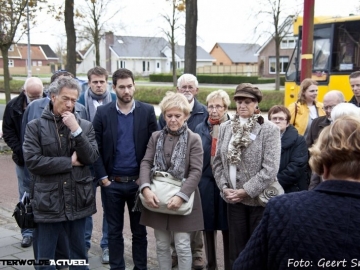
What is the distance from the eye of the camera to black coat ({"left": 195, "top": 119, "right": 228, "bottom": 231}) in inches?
172

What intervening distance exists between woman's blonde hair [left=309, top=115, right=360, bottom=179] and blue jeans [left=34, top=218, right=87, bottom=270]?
254cm

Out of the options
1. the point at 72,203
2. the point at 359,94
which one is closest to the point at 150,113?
the point at 72,203

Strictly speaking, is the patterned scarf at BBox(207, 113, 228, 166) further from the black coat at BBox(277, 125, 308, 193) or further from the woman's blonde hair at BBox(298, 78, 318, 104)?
the woman's blonde hair at BBox(298, 78, 318, 104)

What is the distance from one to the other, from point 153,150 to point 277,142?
1.13 m

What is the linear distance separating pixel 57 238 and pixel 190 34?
8.50 meters

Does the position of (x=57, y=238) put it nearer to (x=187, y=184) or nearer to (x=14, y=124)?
(x=187, y=184)

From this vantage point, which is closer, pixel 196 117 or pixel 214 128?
pixel 214 128

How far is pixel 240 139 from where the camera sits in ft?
12.6

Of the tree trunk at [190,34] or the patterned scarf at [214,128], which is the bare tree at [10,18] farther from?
the patterned scarf at [214,128]

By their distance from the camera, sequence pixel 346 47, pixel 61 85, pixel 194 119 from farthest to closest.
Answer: pixel 346 47
pixel 194 119
pixel 61 85

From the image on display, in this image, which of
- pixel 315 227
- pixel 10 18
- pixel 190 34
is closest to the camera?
pixel 315 227

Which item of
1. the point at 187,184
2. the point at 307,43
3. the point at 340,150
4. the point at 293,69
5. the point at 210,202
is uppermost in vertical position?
the point at 307,43

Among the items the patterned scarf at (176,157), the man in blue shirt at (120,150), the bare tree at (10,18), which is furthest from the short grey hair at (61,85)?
the bare tree at (10,18)

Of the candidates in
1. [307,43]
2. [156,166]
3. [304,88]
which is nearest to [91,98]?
[156,166]
